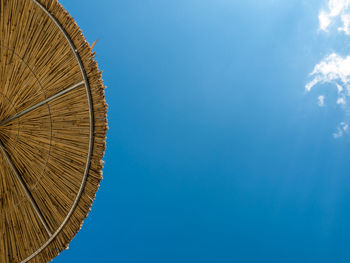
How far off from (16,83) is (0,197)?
0.82m

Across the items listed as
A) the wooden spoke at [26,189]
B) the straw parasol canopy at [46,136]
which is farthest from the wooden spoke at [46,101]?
the wooden spoke at [26,189]

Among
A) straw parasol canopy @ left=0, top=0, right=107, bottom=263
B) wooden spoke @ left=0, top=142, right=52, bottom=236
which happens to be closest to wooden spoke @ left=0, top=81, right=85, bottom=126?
straw parasol canopy @ left=0, top=0, right=107, bottom=263

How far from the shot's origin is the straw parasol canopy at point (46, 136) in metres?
1.89

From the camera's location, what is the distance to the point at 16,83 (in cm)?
193

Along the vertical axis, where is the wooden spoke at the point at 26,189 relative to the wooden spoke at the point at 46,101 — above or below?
below

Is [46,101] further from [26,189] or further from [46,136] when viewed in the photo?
[26,189]

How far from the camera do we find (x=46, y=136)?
2002 mm

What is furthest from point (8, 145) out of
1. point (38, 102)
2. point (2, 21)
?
point (2, 21)

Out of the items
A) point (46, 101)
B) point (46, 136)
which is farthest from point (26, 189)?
point (46, 101)

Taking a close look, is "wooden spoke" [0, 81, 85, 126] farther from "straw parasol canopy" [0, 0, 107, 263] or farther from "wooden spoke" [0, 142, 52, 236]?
"wooden spoke" [0, 142, 52, 236]

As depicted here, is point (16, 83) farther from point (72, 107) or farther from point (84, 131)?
point (84, 131)

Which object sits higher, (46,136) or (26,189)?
(46,136)

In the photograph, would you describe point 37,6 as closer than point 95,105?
Yes

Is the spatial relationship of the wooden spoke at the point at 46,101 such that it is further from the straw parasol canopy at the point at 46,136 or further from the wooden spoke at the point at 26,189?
the wooden spoke at the point at 26,189
